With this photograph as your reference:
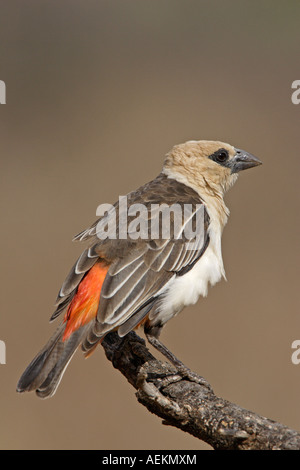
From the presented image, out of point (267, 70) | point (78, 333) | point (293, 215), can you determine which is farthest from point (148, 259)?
point (267, 70)

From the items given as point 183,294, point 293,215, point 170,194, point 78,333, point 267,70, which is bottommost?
point 78,333

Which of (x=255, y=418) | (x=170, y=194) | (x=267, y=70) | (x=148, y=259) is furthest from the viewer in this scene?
(x=267, y=70)

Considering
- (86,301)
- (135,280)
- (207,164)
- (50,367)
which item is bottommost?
(50,367)

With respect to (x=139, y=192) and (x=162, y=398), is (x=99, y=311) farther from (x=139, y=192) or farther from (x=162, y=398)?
(x=139, y=192)

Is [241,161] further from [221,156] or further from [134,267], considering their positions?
[134,267]

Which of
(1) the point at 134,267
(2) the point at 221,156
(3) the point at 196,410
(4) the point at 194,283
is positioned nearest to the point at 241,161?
(2) the point at 221,156

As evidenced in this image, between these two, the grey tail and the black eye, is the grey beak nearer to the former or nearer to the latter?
the black eye

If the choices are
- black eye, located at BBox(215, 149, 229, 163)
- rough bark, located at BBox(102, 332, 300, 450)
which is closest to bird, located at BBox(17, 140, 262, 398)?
rough bark, located at BBox(102, 332, 300, 450)

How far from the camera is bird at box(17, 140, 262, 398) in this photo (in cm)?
387

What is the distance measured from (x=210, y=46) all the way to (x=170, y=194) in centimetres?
793

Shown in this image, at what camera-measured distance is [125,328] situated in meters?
3.93

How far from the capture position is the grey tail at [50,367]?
377 cm

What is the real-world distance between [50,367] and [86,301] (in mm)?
435

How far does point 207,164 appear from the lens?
204 inches
